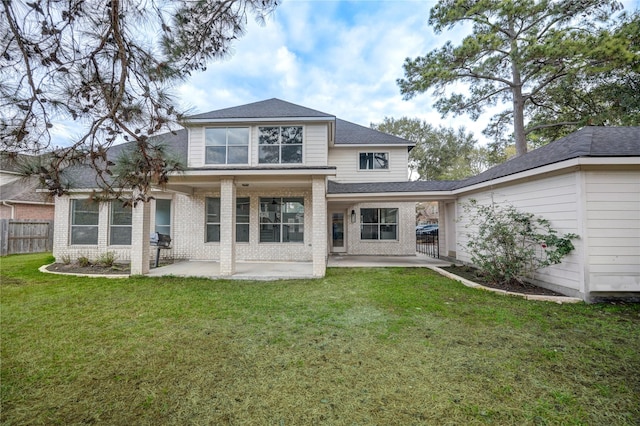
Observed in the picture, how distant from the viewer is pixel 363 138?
13.4 m

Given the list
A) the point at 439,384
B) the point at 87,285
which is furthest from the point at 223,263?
the point at 439,384

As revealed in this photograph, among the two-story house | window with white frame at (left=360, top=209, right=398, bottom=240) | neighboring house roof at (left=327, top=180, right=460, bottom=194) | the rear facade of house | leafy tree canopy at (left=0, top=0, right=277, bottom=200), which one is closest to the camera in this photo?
leafy tree canopy at (left=0, top=0, right=277, bottom=200)

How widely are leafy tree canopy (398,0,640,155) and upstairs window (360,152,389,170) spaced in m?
3.62

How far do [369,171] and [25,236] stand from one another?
17279 mm

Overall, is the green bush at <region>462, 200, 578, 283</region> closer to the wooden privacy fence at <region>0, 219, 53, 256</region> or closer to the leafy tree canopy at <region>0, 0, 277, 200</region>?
the leafy tree canopy at <region>0, 0, 277, 200</region>

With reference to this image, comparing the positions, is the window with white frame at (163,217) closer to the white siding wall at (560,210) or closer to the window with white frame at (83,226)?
the window with white frame at (83,226)

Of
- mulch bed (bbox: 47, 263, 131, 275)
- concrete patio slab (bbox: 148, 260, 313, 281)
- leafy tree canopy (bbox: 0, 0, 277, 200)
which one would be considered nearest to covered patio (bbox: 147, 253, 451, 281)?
concrete patio slab (bbox: 148, 260, 313, 281)

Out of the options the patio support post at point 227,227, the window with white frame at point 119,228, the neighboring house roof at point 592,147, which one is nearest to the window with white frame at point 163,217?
the window with white frame at point 119,228

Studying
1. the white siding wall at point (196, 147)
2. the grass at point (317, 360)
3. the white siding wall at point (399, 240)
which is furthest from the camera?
the white siding wall at point (399, 240)

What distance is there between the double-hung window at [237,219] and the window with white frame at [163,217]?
1588mm

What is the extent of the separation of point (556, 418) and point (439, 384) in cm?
89

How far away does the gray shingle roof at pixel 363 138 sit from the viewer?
13.0 meters

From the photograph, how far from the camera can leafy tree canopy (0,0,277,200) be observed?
8.48 feet

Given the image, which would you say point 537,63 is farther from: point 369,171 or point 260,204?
point 260,204
